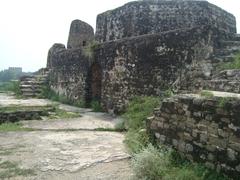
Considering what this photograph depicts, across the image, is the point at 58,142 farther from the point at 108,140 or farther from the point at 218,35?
the point at 218,35

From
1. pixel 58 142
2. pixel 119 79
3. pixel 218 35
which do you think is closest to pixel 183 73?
pixel 218 35

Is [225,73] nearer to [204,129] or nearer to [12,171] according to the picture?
[204,129]

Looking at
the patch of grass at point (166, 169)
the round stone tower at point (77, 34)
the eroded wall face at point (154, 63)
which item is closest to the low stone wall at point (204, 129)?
the patch of grass at point (166, 169)

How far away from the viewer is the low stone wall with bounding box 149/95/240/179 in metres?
4.20

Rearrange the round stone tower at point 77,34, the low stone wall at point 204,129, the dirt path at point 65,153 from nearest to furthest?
the low stone wall at point 204,129 < the dirt path at point 65,153 < the round stone tower at point 77,34

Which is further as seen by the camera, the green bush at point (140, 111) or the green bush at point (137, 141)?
the green bush at point (140, 111)

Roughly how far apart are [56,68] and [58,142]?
9731mm

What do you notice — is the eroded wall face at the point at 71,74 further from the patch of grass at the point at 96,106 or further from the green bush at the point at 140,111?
the green bush at the point at 140,111

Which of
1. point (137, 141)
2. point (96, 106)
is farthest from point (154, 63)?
point (137, 141)

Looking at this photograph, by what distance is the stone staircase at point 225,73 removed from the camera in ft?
22.3

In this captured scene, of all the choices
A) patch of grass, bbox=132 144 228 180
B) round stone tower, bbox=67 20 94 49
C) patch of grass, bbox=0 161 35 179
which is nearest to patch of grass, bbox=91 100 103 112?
patch of grass, bbox=0 161 35 179

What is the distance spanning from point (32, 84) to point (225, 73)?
1223 centimetres

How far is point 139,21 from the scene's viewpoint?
13.3m

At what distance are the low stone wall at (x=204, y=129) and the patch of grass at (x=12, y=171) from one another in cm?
214
